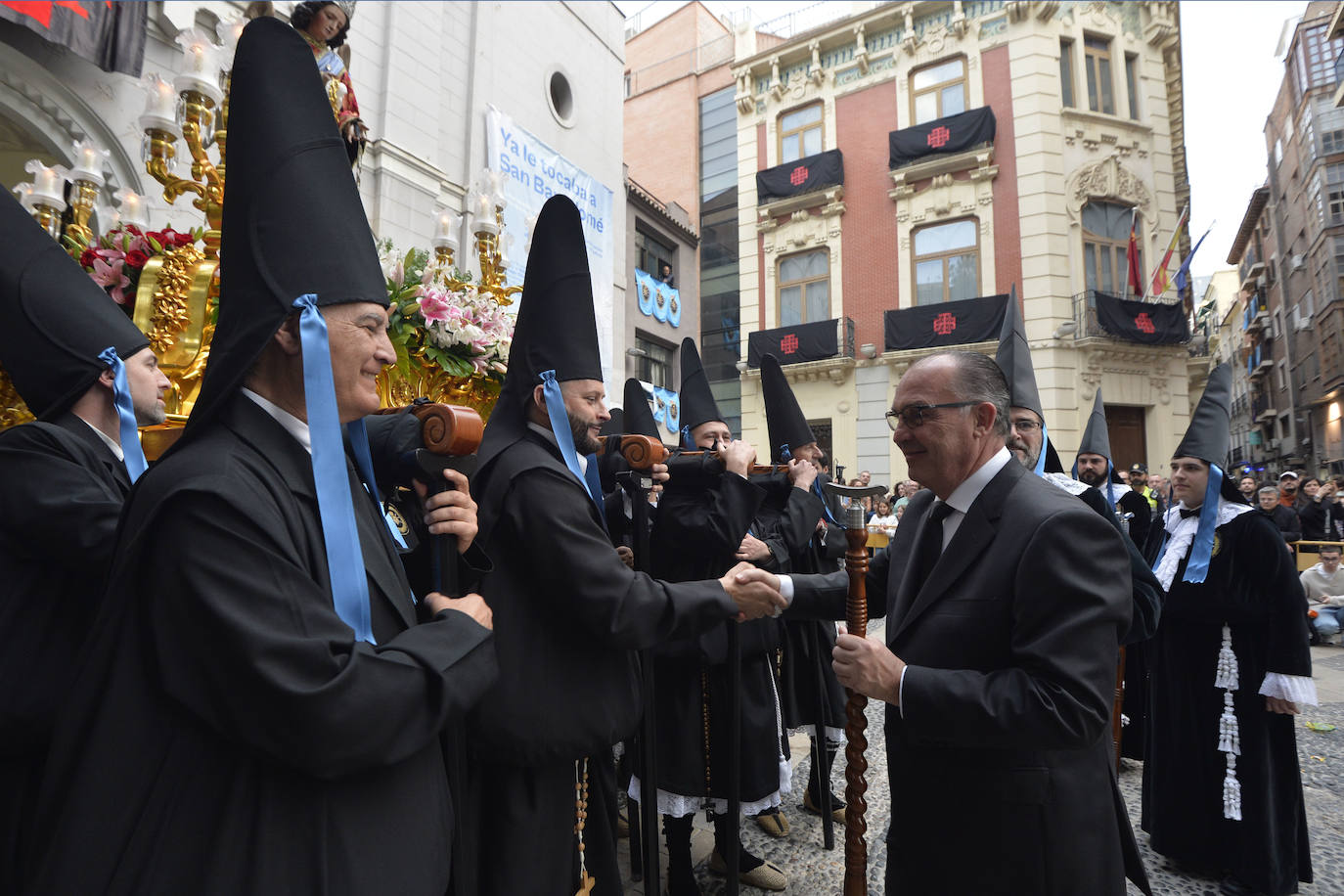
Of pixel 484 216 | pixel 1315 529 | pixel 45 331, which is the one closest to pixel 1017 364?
pixel 484 216

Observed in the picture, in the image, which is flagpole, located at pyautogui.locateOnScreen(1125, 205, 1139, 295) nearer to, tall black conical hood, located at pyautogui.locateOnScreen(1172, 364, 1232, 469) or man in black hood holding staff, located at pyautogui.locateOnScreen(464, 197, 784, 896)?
tall black conical hood, located at pyautogui.locateOnScreen(1172, 364, 1232, 469)

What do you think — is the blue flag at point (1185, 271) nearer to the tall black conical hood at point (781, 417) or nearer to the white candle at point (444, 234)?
the tall black conical hood at point (781, 417)

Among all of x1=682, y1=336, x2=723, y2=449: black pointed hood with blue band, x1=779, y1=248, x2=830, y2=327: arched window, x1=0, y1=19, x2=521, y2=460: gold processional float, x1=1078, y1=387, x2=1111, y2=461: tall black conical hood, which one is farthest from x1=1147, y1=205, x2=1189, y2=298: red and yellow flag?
x1=0, y1=19, x2=521, y2=460: gold processional float

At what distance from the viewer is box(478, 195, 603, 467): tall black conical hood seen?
2.37 meters

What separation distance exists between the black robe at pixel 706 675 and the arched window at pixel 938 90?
1785 centimetres

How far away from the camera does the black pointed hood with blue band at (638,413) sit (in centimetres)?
563

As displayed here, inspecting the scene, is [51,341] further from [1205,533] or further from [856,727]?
[1205,533]

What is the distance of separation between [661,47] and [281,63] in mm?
27122

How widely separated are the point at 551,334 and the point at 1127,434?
56.8 feet

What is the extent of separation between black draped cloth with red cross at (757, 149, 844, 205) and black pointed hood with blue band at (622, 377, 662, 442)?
48.8 ft


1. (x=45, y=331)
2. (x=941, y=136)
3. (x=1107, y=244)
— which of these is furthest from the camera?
(x=941, y=136)

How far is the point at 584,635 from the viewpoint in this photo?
6.86 ft

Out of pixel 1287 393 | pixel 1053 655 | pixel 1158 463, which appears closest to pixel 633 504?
pixel 1053 655

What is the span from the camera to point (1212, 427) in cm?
383
